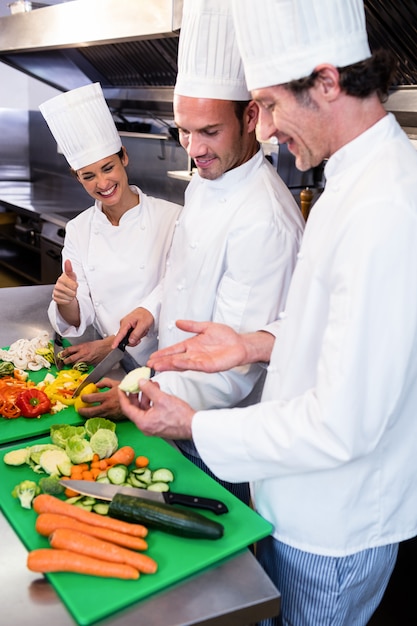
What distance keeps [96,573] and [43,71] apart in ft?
14.9

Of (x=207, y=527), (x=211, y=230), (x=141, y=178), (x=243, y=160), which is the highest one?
(x=243, y=160)

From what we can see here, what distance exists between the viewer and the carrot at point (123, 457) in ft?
4.47

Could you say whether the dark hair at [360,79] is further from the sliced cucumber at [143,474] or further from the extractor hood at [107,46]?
the extractor hood at [107,46]

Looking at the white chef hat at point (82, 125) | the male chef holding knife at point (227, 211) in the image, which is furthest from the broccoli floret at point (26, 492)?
the white chef hat at point (82, 125)

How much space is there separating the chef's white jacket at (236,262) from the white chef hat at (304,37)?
459 mm

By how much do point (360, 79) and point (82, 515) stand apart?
895mm

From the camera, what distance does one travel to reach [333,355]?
1.03 meters

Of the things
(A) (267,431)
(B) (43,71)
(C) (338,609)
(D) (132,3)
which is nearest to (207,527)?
(A) (267,431)

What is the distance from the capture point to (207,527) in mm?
1137

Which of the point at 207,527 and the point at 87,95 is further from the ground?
the point at 87,95

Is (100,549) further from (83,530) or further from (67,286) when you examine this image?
(67,286)

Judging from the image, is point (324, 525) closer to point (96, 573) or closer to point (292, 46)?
point (96, 573)

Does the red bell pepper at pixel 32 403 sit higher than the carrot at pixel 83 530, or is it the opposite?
the carrot at pixel 83 530

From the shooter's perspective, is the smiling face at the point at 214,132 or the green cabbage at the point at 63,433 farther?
the smiling face at the point at 214,132
